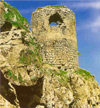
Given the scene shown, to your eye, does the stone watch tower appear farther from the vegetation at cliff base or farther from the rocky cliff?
the vegetation at cliff base

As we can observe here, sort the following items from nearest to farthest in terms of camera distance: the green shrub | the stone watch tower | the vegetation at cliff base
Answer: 1. the green shrub
2. the vegetation at cliff base
3. the stone watch tower

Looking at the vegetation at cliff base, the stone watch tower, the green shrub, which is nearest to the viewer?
the green shrub

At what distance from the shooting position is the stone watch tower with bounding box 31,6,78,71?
16.8 metres

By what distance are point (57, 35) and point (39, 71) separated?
5881 mm

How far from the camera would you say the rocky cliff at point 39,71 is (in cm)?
1129

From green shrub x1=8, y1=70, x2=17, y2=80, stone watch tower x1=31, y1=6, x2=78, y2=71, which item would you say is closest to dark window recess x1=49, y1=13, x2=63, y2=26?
stone watch tower x1=31, y1=6, x2=78, y2=71

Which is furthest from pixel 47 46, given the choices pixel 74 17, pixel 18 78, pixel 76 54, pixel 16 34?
pixel 18 78

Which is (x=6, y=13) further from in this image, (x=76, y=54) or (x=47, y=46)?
(x=76, y=54)

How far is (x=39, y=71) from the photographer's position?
12.1 metres

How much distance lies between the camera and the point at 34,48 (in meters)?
12.8

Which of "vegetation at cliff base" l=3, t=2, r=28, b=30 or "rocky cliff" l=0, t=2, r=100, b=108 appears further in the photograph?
"vegetation at cliff base" l=3, t=2, r=28, b=30

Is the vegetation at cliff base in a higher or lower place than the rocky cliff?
higher

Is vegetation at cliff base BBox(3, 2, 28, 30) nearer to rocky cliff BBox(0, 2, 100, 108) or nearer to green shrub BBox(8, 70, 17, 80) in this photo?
rocky cliff BBox(0, 2, 100, 108)

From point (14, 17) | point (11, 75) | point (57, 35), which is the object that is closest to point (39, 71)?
point (11, 75)
